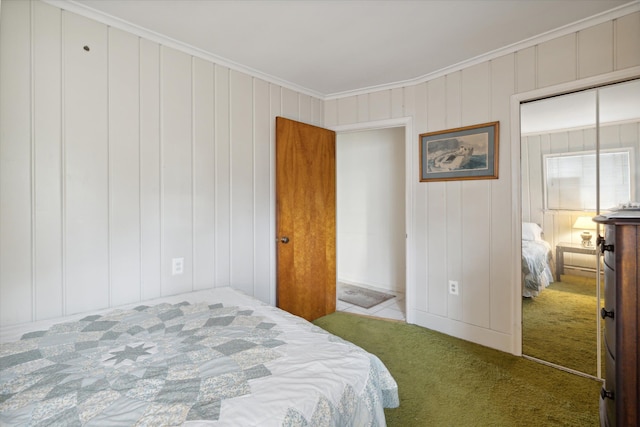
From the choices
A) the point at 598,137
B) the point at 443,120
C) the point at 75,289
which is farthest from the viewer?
Result: the point at 443,120

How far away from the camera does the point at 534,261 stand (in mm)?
2359

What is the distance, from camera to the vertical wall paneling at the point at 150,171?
81.4 inches

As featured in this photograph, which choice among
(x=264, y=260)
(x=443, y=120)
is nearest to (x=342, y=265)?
(x=264, y=260)

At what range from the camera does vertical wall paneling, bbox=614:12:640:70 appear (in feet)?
6.18

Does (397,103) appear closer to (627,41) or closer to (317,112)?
(317,112)

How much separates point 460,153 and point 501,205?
1.85ft

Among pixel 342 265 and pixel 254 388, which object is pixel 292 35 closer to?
pixel 254 388

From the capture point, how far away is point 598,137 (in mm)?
2012

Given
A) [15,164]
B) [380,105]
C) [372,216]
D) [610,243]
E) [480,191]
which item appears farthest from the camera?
[372,216]

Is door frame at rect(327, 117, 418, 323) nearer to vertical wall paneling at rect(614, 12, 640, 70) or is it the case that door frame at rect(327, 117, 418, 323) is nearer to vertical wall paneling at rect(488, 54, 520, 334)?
vertical wall paneling at rect(488, 54, 520, 334)

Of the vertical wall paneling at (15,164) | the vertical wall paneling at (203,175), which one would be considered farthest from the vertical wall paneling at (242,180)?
the vertical wall paneling at (15,164)

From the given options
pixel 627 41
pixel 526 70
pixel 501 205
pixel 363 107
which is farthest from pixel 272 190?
pixel 627 41

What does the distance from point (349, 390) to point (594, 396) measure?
188cm

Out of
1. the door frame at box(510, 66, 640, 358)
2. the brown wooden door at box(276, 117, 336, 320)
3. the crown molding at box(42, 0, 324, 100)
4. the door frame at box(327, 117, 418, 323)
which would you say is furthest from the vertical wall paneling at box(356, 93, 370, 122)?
the door frame at box(510, 66, 640, 358)
